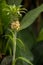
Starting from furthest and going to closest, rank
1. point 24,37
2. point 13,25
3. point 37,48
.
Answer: point 37,48, point 24,37, point 13,25

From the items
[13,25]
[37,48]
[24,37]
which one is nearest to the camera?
[13,25]

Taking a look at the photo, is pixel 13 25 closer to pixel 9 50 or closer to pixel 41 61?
pixel 9 50

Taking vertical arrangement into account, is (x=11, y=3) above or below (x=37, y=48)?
above

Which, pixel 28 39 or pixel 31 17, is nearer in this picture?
pixel 31 17

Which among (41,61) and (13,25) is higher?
(13,25)

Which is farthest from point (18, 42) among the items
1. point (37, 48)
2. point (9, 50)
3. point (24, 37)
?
point (37, 48)

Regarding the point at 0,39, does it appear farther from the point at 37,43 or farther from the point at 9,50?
Answer: the point at 37,43

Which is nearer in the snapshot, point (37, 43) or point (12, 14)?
point (12, 14)

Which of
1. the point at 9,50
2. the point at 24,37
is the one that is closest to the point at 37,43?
the point at 24,37

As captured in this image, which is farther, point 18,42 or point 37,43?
point 37,43
